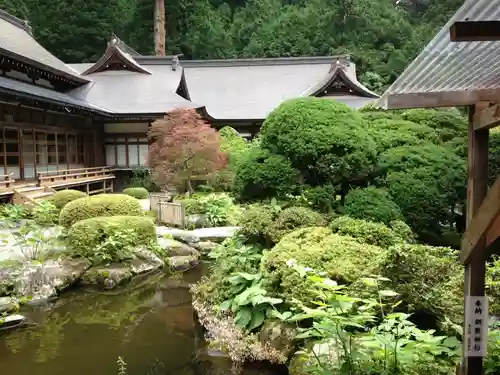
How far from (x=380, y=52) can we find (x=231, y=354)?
108 feet

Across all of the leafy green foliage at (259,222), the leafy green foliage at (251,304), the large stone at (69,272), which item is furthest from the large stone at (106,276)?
the leafy green foliage at (251,304)

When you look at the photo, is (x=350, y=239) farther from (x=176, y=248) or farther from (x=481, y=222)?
(x=176, y=248)

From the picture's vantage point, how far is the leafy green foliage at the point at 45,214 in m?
11.8

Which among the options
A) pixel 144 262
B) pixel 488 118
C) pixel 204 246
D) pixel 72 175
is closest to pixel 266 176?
pixel 144 262

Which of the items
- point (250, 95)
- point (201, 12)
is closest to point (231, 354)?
point (250, 95)

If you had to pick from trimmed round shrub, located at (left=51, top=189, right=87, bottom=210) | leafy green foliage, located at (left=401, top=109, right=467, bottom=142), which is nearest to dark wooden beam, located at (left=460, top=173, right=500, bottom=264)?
leafy green foliage, located at (left=401, top=109, right=467, bottom=142)

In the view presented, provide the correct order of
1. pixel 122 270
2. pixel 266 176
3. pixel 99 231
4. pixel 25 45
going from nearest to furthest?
pixel 266 176 → pixel 122 270 → pixel 99 231 → pixel 25 45

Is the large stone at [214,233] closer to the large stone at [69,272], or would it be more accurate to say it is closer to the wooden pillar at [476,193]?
the large stone at [69,272]

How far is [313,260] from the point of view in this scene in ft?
18.4

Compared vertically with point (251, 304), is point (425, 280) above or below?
above

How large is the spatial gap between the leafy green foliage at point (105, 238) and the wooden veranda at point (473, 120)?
7.25m

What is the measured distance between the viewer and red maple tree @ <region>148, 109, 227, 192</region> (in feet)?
48.4

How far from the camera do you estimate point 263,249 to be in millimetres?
7293

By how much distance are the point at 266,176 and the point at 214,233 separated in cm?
503
